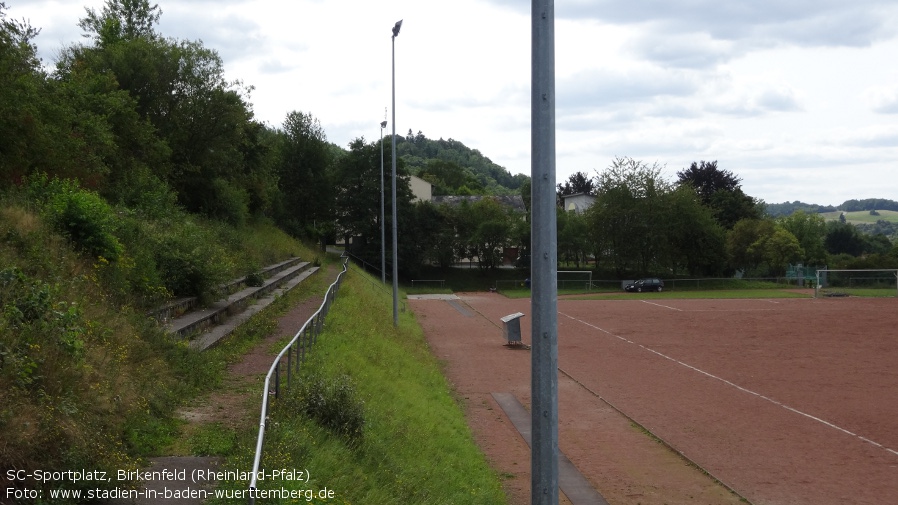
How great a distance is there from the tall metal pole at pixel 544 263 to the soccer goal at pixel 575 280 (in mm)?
59415

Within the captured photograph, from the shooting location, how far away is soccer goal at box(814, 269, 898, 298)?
2336 inches

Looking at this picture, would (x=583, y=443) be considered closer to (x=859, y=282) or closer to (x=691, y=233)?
(x=859, y=282)

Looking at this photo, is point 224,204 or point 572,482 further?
point 224,204

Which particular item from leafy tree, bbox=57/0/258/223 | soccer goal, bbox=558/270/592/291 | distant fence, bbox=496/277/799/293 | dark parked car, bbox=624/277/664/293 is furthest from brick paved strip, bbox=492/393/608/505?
distant fence, bbox=496/277/799/293

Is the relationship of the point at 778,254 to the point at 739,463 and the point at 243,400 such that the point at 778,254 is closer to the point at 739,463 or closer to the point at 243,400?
the point at 739,463

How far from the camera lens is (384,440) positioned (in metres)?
10.9

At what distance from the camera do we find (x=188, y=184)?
125ft

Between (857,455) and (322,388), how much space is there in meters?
10.2

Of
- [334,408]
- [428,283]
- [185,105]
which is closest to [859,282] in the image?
[428,283]

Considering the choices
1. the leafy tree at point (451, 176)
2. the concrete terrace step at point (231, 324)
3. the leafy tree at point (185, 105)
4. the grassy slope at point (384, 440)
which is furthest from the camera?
the leafy tree at point (451, 176)

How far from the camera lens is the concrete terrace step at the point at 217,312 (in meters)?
14.5

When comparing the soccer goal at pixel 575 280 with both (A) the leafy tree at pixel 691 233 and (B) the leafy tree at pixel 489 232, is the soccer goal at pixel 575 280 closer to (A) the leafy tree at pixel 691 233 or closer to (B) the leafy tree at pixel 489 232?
(B) the leafy tree at pixel 489 232

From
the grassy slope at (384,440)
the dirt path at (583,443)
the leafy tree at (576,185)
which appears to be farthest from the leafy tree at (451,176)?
the grassy slope at (384,440)

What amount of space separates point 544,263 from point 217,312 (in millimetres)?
12341
